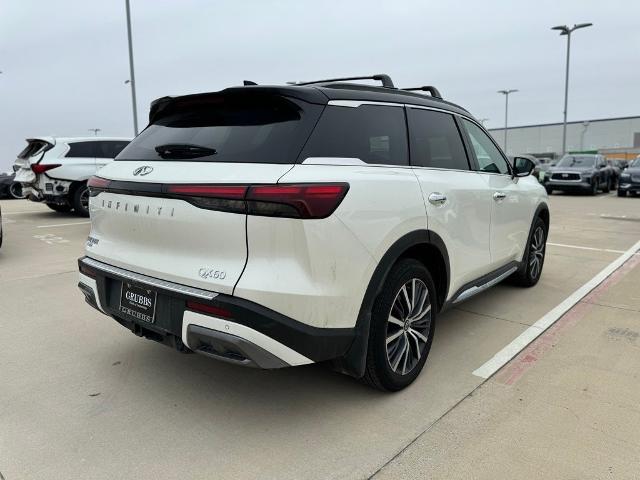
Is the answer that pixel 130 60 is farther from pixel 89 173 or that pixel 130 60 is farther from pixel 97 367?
pixel 97 367

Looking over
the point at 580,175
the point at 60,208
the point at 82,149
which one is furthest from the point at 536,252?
the point at 580,175

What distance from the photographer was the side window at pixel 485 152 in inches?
164

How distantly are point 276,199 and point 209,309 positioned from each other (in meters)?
0.62

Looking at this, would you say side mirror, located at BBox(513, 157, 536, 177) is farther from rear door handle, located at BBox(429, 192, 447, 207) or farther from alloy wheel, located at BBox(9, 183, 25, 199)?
alloy wheel, located at BBox(9, 183, 25, 199)

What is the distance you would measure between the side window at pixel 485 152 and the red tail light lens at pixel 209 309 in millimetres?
2610

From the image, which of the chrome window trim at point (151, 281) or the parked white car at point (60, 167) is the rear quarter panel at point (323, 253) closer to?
the chrome window trim at point (151, 281)

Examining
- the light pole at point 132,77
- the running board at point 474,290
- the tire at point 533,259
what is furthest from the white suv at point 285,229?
the light pole at point 132,77

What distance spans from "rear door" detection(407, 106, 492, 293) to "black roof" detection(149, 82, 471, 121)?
112 mm

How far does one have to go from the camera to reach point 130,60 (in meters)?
19.1

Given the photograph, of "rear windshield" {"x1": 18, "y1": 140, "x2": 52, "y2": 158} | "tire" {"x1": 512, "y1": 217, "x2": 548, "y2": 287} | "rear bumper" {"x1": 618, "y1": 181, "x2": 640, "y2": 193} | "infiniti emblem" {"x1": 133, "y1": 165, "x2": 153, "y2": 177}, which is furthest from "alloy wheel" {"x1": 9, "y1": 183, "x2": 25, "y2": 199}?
"rear bumper" {"x1": 618, "y1": 181, "x2": 640, "y2": 193}

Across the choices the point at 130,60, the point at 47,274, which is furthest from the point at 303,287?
the point at 130,60

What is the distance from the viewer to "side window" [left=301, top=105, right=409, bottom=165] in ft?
8.64

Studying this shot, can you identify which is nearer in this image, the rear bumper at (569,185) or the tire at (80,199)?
the tire at (80,199)

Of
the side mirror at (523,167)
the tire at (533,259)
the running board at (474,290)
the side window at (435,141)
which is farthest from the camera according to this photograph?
the tire at (533,259)
